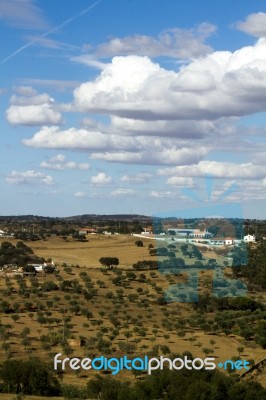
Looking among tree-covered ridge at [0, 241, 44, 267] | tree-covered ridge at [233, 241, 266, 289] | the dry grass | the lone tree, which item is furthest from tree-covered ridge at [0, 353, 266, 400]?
the lone tree

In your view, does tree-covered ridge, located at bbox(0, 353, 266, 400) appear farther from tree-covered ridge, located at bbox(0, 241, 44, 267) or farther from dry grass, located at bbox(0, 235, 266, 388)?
tree-covered ridge, located at bbox(0, 241, 44, 267)

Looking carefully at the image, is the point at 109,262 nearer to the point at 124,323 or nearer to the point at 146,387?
the point at 124,323

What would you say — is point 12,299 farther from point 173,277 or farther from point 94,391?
point 94,391

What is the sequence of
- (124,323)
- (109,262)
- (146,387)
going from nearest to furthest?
(146,387)
(124,323)
(109,262)

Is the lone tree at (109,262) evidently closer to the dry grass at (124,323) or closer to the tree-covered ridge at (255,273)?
the dry grass at (124,323)

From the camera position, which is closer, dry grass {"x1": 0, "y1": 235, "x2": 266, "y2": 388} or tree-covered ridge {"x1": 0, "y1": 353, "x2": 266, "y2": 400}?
tree-covered ridge {"x1": 0, "y1": 353, "x2": 266, "y2": 400}

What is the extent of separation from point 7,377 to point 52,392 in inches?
70.9

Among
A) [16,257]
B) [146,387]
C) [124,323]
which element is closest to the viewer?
[146,387]

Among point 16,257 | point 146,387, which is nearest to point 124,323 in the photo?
point 146,387

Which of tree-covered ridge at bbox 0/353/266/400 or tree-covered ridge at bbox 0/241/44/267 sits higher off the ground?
tree-covered ridge at bbox 0/241/44/267

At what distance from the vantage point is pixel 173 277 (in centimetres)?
6281

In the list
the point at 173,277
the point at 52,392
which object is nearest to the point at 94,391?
the point at 52,392

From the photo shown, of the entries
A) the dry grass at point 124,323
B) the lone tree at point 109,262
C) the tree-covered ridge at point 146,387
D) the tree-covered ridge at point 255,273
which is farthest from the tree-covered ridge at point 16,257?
the tree-covered ridge at point 146,387

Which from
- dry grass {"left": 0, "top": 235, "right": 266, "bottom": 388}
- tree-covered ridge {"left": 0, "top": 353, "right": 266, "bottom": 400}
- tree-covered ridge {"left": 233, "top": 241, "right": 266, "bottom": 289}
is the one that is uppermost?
tree-covered ridge {"left": 233, "top": 241, "right": 266, "bottom": 289}
